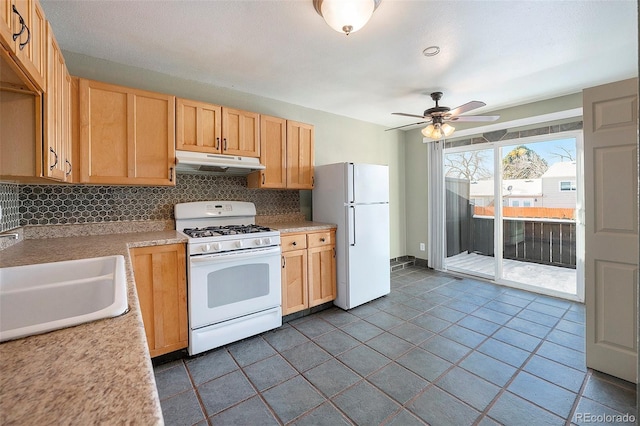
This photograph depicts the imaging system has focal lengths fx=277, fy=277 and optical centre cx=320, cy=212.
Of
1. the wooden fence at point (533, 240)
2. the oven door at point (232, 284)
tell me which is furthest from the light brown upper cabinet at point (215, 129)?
the wooden fence at point (533, 240)

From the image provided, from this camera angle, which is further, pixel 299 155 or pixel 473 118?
pixel 299 155

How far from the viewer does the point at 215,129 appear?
2.70m

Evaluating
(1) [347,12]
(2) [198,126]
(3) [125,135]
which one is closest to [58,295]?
(3) [125,135]

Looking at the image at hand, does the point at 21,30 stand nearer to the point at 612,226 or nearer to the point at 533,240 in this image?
the point at 612,226

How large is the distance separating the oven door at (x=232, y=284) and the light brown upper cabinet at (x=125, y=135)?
858 millimetres

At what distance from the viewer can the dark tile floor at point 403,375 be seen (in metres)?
1.67

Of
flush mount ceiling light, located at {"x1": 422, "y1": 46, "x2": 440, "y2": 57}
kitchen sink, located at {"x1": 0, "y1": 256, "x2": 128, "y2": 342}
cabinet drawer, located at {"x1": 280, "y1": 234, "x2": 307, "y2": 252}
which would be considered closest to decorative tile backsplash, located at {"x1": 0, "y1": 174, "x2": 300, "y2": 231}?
cabinet drawer, located at {"x1": 280, "y1": 234, "x2": 307, "y2": 252}

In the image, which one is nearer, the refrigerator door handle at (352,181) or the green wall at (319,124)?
the green wall at (319,124)

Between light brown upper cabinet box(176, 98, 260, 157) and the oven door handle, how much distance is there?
3.32ft

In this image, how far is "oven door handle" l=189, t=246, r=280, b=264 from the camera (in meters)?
2.27

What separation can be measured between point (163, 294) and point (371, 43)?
8.57 ft

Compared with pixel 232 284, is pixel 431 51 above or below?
above

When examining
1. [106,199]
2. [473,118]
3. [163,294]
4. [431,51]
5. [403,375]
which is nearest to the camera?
[403,375]

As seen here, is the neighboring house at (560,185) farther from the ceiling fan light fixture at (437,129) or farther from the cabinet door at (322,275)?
the cabinet door at (322,275)
